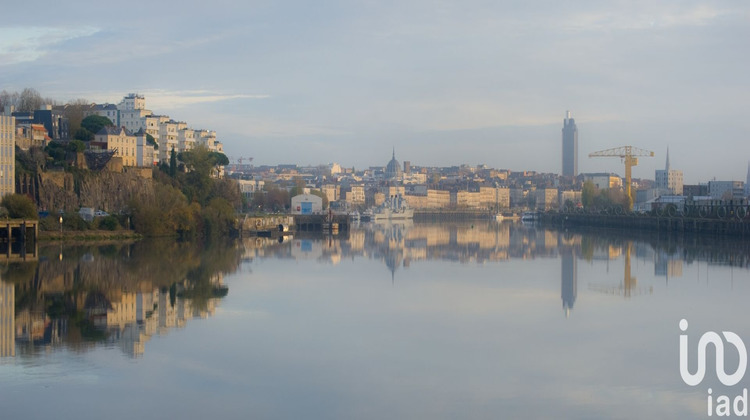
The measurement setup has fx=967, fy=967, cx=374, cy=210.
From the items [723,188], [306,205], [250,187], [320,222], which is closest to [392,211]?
[250,187]

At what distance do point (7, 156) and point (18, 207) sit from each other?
4.23 metres

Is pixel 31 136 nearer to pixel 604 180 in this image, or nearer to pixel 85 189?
pixel 85 189

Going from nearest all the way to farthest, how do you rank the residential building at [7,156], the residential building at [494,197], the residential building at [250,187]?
the residential building at [7,156], the residential building at [250,187], the residential building at [494,197]

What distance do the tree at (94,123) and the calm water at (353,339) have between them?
3109cm

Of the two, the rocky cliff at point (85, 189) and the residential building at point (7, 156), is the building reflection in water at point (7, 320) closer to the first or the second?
the residential building at point (7, 156)

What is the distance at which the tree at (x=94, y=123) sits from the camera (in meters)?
59.3

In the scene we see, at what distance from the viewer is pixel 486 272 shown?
2867 centimetres

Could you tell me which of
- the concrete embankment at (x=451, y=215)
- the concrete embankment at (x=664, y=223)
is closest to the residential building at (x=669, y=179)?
the concrete embankment at (x=451, y=215)

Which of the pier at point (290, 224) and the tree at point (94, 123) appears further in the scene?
the tree at point (94, 123)

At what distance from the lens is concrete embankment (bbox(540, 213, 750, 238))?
54.6 m

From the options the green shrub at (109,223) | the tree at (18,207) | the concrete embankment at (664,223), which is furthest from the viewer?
the concrete embankment at (664,223)

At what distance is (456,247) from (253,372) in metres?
31.9

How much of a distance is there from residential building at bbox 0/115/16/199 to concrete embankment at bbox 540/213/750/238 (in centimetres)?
3720
